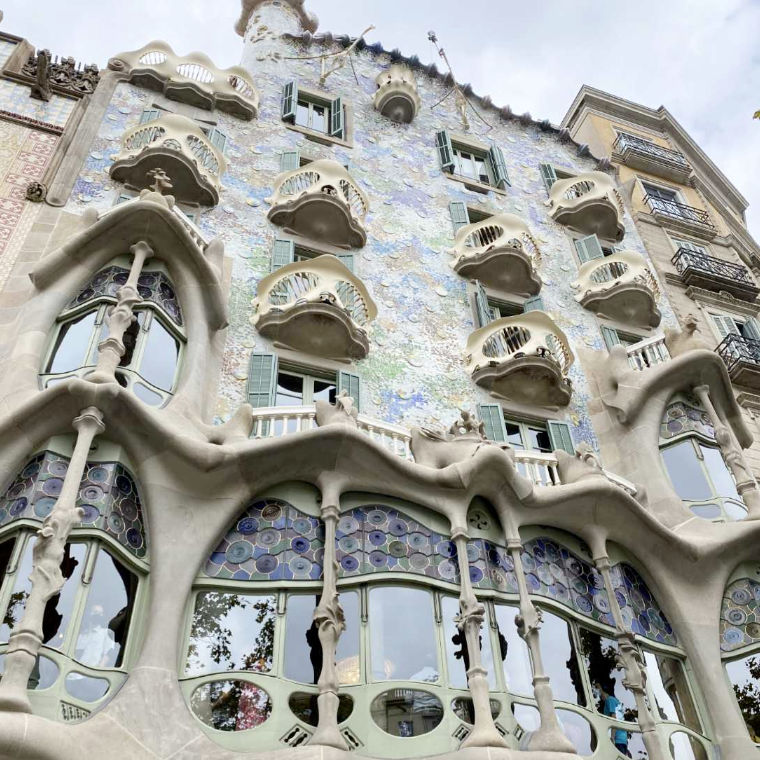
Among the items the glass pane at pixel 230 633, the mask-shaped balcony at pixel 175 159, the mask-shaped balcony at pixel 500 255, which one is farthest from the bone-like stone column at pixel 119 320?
the mask-shaped balcony at pixel 500 255

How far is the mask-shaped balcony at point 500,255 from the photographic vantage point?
16797 millimetres

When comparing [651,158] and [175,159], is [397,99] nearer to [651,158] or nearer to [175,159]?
[175,159]

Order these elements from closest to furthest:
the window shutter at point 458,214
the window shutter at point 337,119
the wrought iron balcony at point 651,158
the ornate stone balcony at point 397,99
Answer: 1. the window shutter at point 458,214
2. the window shutter at point 337,119
3. the ornate stone balcony at point 397,99
4. the wrought iron balcony at point 651,158

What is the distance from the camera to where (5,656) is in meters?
7.39

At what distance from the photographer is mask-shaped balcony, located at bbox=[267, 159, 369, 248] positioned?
15.6m

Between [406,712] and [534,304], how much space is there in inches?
397

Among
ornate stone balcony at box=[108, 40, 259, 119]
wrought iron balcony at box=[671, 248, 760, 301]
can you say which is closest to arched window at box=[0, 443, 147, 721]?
ornate stone balcony at box=[108, 40, 259, 119]

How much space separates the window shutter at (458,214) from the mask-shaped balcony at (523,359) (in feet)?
12.6

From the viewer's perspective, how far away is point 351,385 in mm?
13180

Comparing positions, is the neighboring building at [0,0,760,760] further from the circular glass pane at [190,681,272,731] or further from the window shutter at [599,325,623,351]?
the window shutter at [599,325,623,351]

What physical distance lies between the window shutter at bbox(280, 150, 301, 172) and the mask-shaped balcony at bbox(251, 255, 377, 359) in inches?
167

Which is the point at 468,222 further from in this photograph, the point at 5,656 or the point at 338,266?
the point at 5,656

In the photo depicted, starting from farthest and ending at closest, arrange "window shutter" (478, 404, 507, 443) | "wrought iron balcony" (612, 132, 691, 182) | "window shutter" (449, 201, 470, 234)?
"wrought iron balcony" (612, 132, 691, 182), "window shutter" (449, 201, 470, 234), "window shutter" (478, 404, 507, 443)

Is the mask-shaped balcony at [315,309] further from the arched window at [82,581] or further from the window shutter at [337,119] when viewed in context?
the window shutter at [337,119]
